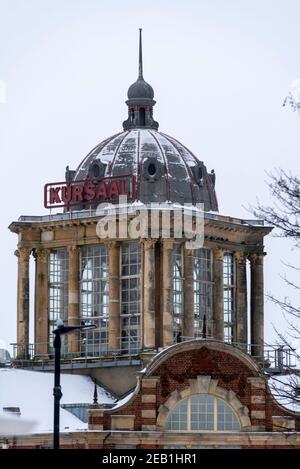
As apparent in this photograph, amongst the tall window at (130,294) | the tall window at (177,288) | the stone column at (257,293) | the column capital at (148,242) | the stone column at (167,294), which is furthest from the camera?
the stone column at (257,293)

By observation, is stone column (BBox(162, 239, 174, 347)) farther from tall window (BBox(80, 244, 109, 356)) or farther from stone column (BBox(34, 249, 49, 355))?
stone column (BBox(34, 249, 49, 355))

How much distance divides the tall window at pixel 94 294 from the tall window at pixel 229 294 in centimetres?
687

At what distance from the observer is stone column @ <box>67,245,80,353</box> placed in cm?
12412

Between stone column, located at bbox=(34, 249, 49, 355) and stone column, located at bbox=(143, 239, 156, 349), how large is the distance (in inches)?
288

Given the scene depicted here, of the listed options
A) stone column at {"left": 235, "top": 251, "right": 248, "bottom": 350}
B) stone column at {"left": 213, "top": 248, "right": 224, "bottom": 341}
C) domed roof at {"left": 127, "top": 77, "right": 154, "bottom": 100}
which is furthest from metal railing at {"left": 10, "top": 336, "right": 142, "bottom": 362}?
domed roof at {"left": 127, "top": 77, "right": 154, "bottom": 100}

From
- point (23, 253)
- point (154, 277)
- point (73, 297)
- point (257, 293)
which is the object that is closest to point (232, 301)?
point (257, 293)

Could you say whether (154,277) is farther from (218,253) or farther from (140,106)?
(140,106)

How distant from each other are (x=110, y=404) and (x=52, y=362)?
9.74 metres

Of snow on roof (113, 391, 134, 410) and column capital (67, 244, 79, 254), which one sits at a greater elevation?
column capital (67, 244, 79, 254)

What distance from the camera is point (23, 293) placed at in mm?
126938

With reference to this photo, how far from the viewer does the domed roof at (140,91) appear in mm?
129500

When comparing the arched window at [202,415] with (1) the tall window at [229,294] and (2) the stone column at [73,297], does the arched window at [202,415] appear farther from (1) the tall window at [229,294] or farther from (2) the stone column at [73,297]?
(1) the tall window at [229,294]

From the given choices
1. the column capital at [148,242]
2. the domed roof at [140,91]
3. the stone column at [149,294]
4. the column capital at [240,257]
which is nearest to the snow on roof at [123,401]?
the stone column at [149,294]
